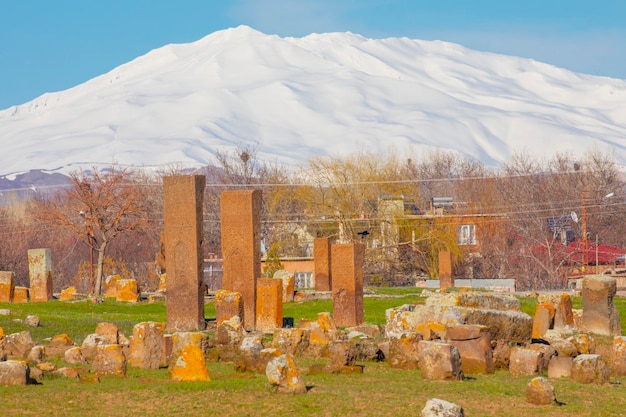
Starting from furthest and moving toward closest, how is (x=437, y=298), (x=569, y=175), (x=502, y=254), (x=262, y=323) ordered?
1. (x=569, y=175)
2. (x=502, y=254)
3. (x=262, y=323)
4. (x=437, y=298)

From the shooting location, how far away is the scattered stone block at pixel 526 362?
20266mm

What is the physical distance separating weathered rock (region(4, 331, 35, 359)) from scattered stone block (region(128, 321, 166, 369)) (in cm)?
199

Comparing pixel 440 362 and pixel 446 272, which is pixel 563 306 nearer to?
pixel 440 362

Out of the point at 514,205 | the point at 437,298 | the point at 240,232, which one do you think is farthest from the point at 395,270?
the point at 437,298

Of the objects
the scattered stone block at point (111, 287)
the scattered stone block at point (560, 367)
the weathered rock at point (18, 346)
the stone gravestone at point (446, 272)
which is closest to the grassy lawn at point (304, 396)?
the scattered stone block at point (560, 367)

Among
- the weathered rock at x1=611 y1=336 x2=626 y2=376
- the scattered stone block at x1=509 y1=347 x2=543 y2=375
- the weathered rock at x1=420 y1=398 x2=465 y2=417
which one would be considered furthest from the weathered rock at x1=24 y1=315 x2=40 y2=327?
the weathered rock at x1=420 y1=398 x2=465 y2=417

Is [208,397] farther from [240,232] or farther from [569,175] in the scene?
[569,175]

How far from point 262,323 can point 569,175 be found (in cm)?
7391

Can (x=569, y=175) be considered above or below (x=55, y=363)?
above

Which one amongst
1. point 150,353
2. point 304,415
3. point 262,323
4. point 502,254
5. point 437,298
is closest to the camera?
point 304,415

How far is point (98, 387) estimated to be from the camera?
17938mm

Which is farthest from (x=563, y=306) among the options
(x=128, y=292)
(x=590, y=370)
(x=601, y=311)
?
(x=128, y=292)

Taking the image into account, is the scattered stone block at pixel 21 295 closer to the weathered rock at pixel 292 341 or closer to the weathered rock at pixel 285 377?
the weathered rock at pixel 292 341

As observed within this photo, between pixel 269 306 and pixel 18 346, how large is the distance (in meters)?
8.13
